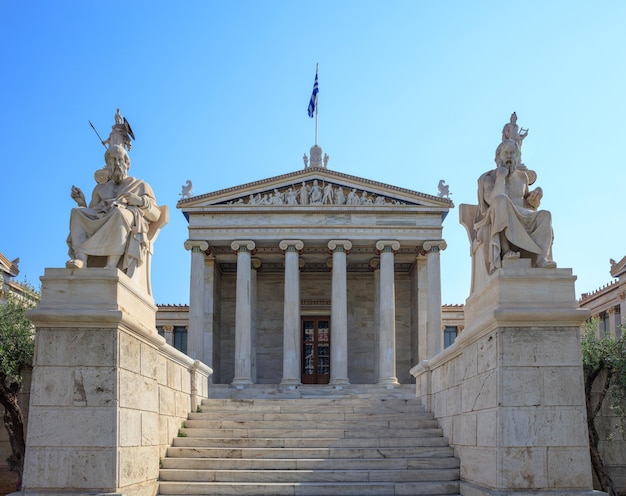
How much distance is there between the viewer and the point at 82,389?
9531mm

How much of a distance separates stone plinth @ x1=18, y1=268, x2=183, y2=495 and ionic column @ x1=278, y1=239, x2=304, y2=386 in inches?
836

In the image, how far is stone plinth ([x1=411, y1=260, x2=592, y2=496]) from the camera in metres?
9.16

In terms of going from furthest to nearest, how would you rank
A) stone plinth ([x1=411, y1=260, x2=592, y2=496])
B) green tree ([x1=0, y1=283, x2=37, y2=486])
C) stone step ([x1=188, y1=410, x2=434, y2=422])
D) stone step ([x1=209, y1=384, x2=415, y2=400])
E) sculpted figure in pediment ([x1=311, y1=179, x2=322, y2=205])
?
sculpted figure in pediment ([x1=311, y1=179, x2=322, y2=205]) → stone step ([x1=209, y1=384, x2=415, y2=400]) → green tree ([x1=0, y1=283, x2=37, y2=486]) → stone step ([x1=188, y1=410, x2=434, y2=422]) → stone plinth ([x1=411, y1=260, x2=592, y2=496])

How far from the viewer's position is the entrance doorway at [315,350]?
36.2 m

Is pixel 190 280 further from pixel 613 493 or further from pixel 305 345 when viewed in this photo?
pixel 613 493

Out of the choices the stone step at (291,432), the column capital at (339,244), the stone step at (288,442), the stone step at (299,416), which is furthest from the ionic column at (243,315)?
the stone step at (288,442)

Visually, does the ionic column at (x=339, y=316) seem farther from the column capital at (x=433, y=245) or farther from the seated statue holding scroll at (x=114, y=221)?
the seated statue holding scroll at (x=114, y=221)

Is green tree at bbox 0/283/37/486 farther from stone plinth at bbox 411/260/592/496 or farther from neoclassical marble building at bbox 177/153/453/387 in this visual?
stone plinth at bbox 411/260/592/496

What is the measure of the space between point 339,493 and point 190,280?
22.3 metres

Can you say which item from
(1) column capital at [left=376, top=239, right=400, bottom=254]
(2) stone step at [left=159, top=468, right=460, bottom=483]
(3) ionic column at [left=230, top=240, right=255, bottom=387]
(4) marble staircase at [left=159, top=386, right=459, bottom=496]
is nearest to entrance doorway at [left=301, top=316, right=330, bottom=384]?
(3) ionic column at [left=230, top=240, right=255, bottom=387]

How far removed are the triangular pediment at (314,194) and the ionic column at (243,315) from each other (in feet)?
7.11

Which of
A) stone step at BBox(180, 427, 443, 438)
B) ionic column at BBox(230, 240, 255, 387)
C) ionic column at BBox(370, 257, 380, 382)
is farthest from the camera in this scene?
ionic column at BBox(370, 257, 380, 382)

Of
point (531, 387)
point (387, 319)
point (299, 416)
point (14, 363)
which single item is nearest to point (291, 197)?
point (387, 319)

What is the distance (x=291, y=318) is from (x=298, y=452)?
1907cm
